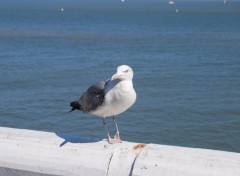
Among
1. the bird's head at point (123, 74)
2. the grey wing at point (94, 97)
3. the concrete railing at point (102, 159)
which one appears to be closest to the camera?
the concrete railing at point (102, 159)

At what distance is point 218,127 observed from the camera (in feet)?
50.7

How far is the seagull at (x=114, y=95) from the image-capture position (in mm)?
4164

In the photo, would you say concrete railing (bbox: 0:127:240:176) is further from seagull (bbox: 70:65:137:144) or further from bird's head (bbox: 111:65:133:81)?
bird's head (bbox: 111:65:133:81)

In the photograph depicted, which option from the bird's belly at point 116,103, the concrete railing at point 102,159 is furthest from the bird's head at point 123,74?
the concrete railing at point 102,159

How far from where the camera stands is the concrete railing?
8.84 ft

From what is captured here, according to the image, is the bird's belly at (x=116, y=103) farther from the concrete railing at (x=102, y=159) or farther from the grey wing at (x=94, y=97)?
the concrete railing at (x=102, y=159)

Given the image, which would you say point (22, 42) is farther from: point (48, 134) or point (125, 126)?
point (48, 134)

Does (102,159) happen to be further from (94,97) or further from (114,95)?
(94,97)

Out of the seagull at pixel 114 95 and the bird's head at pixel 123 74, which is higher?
the bird's head at pixel 123 74

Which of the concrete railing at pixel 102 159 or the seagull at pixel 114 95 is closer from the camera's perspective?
the concrete railing at pixel 102 159

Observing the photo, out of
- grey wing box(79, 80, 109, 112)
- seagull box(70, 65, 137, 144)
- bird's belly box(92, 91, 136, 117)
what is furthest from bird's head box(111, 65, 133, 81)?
grey wing box(79, 80, 109, 112)

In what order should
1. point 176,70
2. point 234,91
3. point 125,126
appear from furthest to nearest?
point 176,70, point 234,91, point 125,126

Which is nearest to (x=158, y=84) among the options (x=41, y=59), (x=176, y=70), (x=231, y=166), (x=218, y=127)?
(x=176, y=70)

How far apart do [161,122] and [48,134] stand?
12.9m
